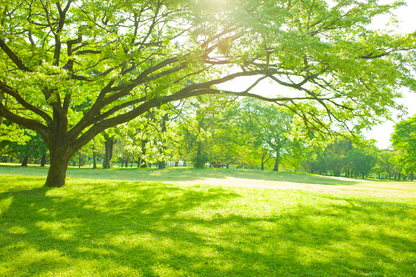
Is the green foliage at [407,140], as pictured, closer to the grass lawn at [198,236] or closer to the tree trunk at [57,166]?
the grass lawn at [198,236]

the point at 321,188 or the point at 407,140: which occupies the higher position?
the point at 407,140

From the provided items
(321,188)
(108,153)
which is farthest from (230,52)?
(108,153)

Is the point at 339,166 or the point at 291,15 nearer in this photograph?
the point at 291,15

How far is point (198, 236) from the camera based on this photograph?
274 inches

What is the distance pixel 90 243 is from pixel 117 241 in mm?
641

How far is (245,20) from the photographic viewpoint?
28.1 feet

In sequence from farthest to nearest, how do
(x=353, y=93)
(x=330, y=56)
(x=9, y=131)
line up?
(x=9, y=131) < (x=353, y=93) < (x=330, y=56)

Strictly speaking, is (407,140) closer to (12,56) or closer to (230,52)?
(230,52)

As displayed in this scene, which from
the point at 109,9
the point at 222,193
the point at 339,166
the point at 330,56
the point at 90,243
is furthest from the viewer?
the point at 339,166

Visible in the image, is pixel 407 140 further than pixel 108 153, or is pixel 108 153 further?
pixel 108 153

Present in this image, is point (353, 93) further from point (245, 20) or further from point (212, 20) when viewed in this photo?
point (212, 20)

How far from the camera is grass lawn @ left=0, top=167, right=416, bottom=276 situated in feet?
17.1

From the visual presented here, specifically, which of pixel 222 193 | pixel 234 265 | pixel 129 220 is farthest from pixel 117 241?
pixel 222 193

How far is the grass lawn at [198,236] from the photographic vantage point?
17.1ft
